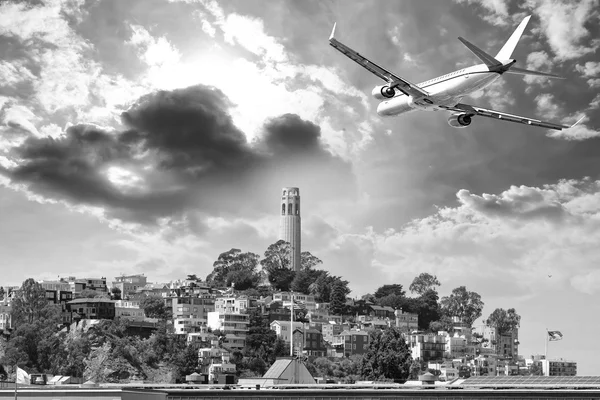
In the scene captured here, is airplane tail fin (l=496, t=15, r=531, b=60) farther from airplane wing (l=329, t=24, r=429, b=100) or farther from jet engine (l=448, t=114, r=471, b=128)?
jet engine (l=448, t=114, r=471, b=128)

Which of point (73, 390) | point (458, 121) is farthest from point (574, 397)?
point (73, 390)

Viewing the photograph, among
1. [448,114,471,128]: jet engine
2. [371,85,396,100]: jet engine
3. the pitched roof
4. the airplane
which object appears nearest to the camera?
the airplane

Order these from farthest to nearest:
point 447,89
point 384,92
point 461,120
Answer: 1. point 461,120
2. point 384,92
3. point 447,89

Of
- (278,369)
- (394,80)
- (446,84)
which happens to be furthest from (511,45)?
(278,369)

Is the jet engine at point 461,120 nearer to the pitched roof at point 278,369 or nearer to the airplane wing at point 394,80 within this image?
the airplane wing at point 394,80

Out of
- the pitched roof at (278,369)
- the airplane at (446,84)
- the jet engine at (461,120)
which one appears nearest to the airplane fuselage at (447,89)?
the airplane at (446,84)

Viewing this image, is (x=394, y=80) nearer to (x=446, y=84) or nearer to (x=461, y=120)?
(x=446, y=84)

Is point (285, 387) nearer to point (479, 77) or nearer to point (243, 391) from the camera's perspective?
point (243, 391)

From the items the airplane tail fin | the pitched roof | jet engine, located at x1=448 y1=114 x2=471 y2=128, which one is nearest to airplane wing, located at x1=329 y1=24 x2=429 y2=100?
the airplane tail fin
